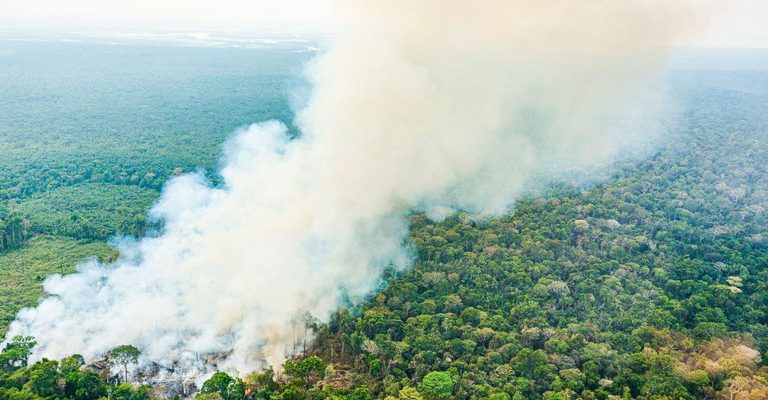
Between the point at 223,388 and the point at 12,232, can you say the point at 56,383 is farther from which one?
the point at 12,232

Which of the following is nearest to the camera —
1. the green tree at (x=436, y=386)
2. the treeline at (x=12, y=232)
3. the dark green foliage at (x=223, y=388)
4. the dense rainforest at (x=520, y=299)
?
the dark green foliage at (x=223, y=388)

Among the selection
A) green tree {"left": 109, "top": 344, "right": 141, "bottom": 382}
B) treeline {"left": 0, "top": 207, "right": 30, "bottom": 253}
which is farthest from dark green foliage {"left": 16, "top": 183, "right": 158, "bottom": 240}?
green tree {"left": 109, "top": 344, "right": 141, "bottom": 382}

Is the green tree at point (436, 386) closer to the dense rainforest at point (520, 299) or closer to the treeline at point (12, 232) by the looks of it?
the dense rainforest at point (520, 299)

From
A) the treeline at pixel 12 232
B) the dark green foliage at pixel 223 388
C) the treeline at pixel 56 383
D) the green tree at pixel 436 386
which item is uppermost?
the treeline at pixel 12 232

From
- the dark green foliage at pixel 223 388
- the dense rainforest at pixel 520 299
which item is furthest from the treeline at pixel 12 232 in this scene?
the dark green foliage at pixel 223 388

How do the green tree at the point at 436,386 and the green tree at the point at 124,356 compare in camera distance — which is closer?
the green tree at the point at 436,386

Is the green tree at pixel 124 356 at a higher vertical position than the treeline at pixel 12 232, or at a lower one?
lower

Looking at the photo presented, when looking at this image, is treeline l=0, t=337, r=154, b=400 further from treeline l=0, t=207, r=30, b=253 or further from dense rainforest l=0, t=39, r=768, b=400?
treeline l=0, t=207, r=30, b=253

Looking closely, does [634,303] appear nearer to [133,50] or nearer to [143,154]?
[143,154]

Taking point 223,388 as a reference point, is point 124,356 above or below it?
above

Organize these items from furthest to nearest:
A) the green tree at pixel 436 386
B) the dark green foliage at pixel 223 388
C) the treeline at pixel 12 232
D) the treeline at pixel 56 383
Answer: the treeline at pixel 12 232, the green tree at pixel 436 386, the dark green foliage at pixel 223 388, the treeline at pixel 56 383

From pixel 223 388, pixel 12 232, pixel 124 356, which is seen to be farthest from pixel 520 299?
pixel 12 232
